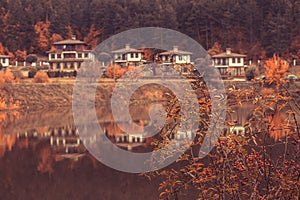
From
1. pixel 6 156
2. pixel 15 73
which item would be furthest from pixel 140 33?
pixel 6 156

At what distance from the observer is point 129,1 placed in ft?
234

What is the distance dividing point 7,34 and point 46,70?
14.6 meters

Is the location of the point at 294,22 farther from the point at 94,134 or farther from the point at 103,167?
the point at 103,167

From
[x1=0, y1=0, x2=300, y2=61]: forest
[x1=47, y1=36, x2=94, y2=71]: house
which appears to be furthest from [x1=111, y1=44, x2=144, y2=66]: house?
[x1=0, y1=0, x2=300, y2=61]: forest

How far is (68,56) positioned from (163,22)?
13705 mm

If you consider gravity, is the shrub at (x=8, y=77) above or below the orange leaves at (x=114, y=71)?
below

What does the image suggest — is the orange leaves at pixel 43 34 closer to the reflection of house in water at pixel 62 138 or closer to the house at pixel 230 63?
the house at pixel 230 63

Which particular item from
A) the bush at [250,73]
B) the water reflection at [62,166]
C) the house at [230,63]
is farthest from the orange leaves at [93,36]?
the water reflection at [62,166]

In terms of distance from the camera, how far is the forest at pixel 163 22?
63.6 m

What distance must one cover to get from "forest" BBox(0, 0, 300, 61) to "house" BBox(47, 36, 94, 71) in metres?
7.56

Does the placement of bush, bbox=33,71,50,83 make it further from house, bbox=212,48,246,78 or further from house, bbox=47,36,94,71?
house, bbox=212,48,246,78

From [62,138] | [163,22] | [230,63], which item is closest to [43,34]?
[163,22]

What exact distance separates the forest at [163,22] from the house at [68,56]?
7.56 meters

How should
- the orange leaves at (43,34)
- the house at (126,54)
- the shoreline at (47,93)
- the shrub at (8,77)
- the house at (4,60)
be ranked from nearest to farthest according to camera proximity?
the shoreline at (47,93), the shrub at (8,77), the house at (126,54), the house at (4,60), the orange leaves at (43,34)
